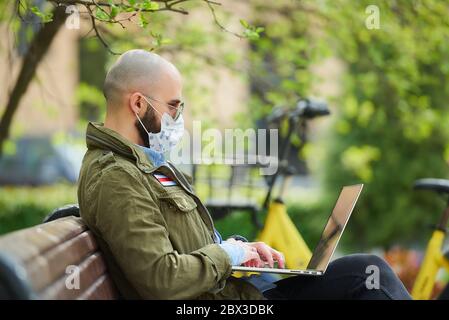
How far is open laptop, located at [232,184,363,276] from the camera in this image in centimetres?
265

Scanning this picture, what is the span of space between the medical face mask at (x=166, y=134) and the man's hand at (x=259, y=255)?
0.44 m

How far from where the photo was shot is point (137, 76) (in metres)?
2.74

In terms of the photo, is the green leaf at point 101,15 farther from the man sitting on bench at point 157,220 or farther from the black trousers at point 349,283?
the black trousers at point 349,283

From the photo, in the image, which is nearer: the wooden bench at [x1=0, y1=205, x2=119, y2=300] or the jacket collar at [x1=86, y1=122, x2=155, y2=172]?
the wooden bench at [x1=0, y1=205, x2=119, y2=300]

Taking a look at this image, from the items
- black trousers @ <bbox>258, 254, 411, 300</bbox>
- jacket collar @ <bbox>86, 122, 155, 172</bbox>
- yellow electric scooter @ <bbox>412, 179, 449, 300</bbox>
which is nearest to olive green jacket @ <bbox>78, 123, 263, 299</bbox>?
jacket collar @ <bbox>86, 122, 155, 172</bbox>

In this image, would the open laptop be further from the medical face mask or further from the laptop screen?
the medical face mask

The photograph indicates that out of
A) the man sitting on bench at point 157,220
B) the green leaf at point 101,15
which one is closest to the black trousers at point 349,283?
the man sitting on bench at point 157,220

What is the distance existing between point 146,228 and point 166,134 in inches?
21.8

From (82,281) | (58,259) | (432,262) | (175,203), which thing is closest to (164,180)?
(175,203)

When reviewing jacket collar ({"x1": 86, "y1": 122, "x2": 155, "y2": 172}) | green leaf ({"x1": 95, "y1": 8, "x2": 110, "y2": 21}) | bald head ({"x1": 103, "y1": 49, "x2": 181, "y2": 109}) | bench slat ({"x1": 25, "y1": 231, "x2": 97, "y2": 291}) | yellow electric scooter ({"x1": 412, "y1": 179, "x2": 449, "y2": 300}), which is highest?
green leaf ({"x1": 95, "y1": 8, "x2": 110, "y2": 21})

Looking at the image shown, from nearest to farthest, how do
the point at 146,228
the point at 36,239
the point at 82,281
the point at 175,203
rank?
1. the point at 36,239
2. the point at 82,281
3. the point at 146,228
4. the point at 175,203

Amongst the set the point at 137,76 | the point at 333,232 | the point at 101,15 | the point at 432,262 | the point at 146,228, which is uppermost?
the point at 101,15

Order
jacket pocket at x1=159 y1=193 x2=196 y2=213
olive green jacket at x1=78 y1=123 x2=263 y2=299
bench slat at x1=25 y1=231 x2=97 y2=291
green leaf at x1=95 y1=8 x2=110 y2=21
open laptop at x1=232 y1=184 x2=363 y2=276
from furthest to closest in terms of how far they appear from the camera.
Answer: green leaf at x1=95 y1=8 x2=110 y2=21 < open laptop at x1=232 y1=184 x2=363 y2=276 < jacket pocket at x1=159 y1=193 x2=196 y2=213 < olive green jacket at x1=78 y1=123 x2=263 y2=299 < bench slat at x1=25 y1=231 x2=97 y2=291

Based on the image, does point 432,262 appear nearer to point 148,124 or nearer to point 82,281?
point 148,124
